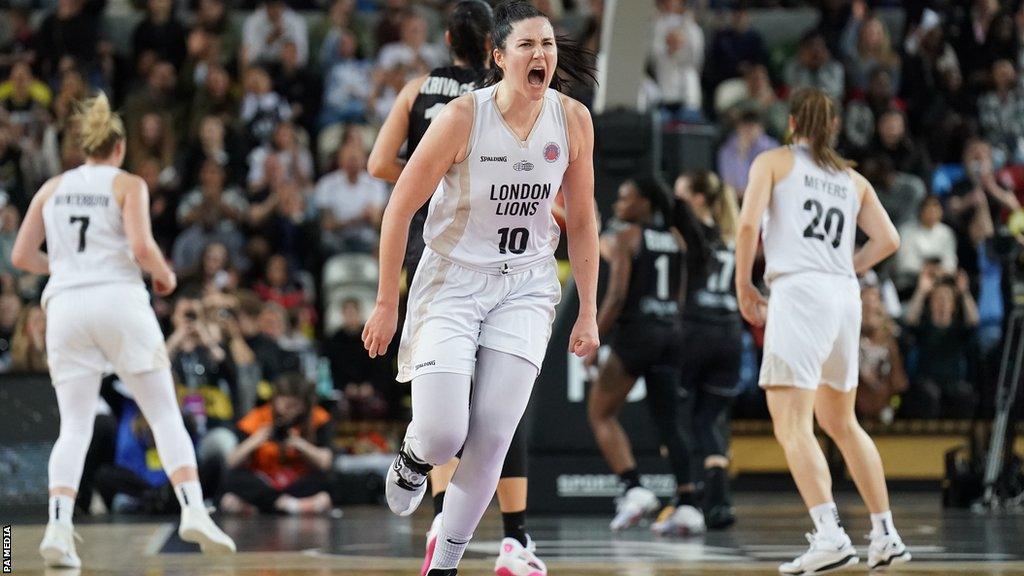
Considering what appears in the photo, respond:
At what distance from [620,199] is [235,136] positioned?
6498 millimetres

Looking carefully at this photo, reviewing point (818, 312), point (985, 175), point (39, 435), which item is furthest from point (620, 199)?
point (985, 175)

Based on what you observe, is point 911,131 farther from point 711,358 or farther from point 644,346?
point 644,346

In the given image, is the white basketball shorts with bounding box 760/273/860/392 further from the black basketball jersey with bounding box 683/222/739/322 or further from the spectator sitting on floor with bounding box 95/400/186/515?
the spectator sitting on floor with bounding box 95/400/186/515

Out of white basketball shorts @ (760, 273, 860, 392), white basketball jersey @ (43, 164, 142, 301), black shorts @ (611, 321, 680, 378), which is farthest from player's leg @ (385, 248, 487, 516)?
black shorts @ (611, 321, 680, 378)

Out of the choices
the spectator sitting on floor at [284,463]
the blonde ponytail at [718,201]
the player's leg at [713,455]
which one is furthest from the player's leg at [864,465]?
the spectator sitting on floor at [284,463]

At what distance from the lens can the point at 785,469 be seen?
13867 millimetres

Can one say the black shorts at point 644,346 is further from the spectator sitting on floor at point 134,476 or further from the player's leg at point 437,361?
the player's leg at point 437,361

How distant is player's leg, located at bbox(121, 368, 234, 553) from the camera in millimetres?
7715

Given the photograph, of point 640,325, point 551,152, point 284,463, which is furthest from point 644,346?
point 551,152

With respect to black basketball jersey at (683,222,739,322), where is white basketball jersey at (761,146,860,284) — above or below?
above

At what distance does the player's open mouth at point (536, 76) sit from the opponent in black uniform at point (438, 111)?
1.16 metres

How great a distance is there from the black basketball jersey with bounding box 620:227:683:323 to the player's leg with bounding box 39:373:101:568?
3698 mm

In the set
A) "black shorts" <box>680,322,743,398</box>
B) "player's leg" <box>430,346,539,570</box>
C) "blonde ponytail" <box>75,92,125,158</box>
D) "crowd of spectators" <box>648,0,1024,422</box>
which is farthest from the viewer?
"crowd of spectators" <box>648,0,1024,422</box>

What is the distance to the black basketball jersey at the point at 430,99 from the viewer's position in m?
6.77
